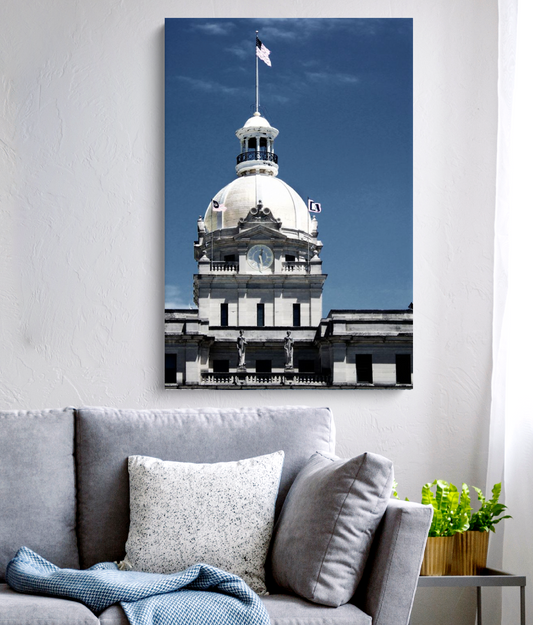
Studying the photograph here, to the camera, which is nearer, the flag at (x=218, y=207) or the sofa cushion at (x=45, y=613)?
the sofa cushion at (x=45, y=613)

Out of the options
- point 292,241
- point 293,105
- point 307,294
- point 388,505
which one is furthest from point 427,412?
point 293,105

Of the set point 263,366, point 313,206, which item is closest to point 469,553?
point 263,366

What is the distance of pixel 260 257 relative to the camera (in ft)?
9.86

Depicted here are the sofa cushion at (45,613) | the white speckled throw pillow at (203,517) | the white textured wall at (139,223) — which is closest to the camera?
the sofa cushion at (45,613)

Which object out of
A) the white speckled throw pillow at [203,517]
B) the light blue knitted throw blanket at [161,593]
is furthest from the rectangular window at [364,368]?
the light blue knitted throw blanket at [161,593]

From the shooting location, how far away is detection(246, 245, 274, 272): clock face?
9.86 feet

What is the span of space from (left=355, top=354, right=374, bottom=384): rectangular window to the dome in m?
0.56

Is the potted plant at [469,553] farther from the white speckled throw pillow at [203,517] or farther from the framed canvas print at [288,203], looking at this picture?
the framed canvas print at [288,203]

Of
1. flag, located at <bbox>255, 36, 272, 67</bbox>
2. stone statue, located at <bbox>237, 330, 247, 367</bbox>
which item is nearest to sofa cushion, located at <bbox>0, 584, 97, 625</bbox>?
stone statue, located at <bbox>237, 330, 247, 367</bbox>

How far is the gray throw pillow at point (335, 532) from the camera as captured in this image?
1.86 m

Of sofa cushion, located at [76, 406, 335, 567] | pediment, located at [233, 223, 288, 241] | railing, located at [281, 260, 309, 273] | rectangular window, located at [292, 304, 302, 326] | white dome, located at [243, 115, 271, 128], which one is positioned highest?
white dome, located at [243, 115, 271, 128]

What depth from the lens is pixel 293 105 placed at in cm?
303

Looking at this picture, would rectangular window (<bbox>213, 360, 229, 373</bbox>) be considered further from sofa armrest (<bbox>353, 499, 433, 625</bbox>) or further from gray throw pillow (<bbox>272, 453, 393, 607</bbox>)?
sofa armrest (<bbox>353, 499, 433, 625</bbox>)

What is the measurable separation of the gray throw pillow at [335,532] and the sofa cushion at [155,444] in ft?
0.93
